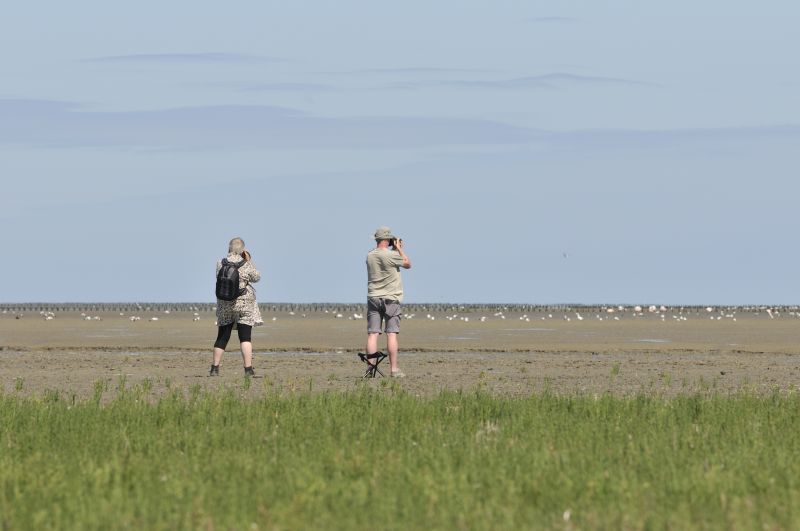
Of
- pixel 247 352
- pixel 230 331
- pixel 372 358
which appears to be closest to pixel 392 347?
pixel 372 358

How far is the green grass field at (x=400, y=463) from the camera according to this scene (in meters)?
7.80

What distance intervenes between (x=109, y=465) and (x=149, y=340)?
28725 millimetres

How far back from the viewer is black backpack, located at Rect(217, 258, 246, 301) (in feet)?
62.6

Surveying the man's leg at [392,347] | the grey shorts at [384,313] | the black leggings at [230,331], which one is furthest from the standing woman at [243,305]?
the man's leg at [392,347]

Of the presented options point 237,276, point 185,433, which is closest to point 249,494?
point 185,433

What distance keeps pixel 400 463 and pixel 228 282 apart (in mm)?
9656

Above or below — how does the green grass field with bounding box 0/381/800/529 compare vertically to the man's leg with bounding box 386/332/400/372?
below

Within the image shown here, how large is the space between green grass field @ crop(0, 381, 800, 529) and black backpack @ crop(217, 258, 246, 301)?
178 inches

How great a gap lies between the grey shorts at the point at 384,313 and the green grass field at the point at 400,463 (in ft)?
15.5

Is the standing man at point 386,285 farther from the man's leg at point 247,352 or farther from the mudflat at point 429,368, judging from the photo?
the man's leg at point 247,352

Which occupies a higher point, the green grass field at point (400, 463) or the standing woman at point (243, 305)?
the standing woman at point (243, 305)

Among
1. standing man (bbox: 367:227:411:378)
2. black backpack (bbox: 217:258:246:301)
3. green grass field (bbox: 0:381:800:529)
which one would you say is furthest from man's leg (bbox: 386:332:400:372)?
green grass field (bbox: 0:381:800:529)

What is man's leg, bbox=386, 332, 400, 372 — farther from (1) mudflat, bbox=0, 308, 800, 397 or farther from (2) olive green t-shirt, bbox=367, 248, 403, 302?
(2) olive green t-shirt, bbox=367, 248, 403, 302

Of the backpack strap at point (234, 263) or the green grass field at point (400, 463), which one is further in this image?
the backpack strap at point (234, 263)
